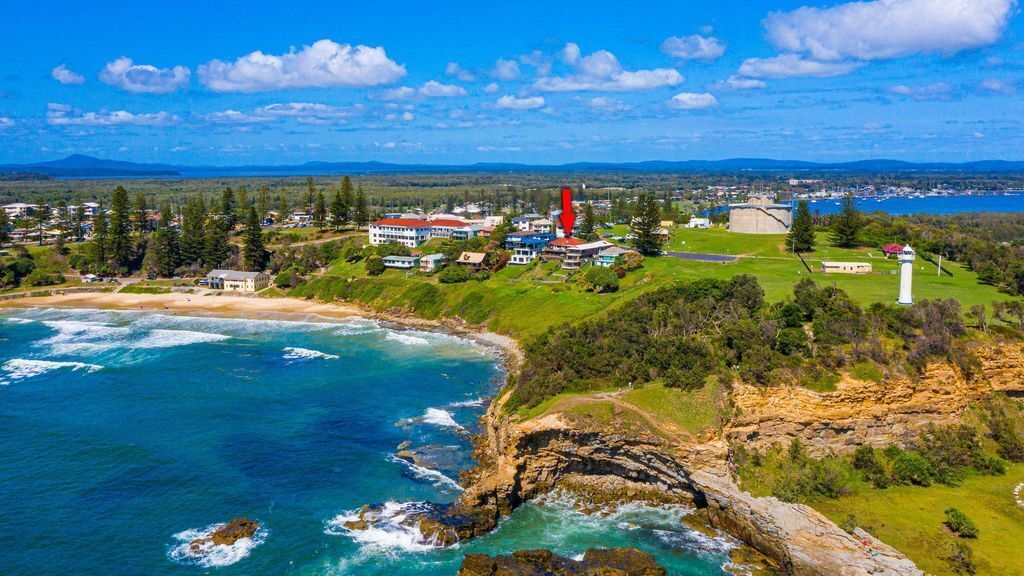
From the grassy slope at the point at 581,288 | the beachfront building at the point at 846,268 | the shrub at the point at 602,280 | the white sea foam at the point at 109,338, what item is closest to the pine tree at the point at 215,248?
the grassy slope at the point at 581,288

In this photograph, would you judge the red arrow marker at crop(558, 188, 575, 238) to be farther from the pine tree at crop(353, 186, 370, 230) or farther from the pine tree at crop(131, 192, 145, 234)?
the pine tree at crop(131, 192, 145, 234)

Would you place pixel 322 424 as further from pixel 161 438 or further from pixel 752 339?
pixel 752 339

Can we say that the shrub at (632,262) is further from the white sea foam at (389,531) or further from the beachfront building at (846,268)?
the white sea foam at (389,531)

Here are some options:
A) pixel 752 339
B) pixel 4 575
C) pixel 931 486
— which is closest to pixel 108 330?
pixel 4 575

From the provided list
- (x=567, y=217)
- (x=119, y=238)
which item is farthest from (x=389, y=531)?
(x=119, y=238)

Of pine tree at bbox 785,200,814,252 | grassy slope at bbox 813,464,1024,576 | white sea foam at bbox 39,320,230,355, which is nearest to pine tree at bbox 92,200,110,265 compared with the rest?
white sea foam at bbox 39,320,230,355
